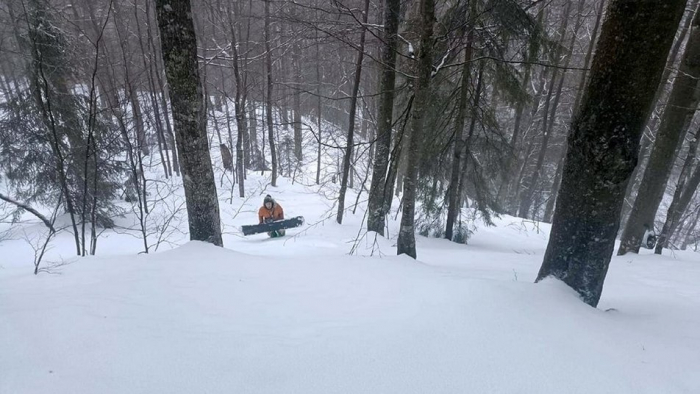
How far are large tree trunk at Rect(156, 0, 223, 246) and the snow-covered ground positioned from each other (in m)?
0.91

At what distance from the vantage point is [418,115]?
468cm

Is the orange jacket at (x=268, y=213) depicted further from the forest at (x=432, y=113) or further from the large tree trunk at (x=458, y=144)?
the large tree trunk at (x=458, y=144)

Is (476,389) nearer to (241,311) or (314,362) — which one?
(314,362)

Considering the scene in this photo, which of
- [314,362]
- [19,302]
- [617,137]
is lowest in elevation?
[19,302]

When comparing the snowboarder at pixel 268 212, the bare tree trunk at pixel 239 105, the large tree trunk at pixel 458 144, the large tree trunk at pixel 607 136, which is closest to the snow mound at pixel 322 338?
the large tree trunk at pixel 607 136

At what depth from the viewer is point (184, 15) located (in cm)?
380

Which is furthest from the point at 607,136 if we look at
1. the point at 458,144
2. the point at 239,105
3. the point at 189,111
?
the point at 239,105

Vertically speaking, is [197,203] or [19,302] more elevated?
[197,203]

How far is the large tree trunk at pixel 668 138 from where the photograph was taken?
20.8ft

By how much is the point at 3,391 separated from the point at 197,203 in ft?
10.1

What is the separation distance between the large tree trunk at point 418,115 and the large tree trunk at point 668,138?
5323 millimetres

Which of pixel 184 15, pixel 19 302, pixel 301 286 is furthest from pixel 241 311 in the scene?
pixel 184 15

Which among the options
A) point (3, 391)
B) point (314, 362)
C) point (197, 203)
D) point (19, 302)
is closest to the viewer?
point (3, 391)

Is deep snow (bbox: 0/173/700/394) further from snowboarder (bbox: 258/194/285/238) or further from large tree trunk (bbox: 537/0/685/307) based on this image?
snowboarder (bbox: 258/194/285/238)
